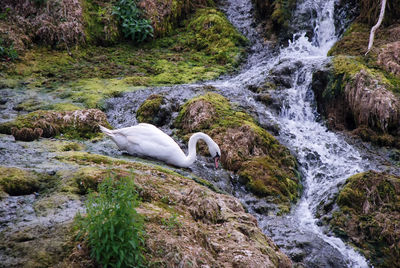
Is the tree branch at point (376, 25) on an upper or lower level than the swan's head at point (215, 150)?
upper

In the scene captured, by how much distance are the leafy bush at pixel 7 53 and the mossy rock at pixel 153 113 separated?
17.7 ft

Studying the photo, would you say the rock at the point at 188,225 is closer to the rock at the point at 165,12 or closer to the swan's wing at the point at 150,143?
the swan's wing at the point at 150,143

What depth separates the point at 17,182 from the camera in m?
4.19

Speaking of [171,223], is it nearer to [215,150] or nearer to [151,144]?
[151,144]

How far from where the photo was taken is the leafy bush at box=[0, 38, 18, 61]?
11708 mm

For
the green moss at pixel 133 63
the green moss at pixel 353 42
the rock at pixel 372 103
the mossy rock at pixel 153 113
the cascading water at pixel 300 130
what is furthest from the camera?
the green moss at pixel 353 42

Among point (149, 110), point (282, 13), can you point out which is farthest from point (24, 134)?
point (282, 13)

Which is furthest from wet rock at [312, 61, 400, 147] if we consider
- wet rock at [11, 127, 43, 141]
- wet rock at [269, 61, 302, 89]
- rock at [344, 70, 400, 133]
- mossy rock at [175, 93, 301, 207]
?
wet rock at [11, 127, 43, 141]

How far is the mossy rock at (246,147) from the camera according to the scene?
7.29m

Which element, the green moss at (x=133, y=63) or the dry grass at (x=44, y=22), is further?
the dry grass at (x=44, y=22)

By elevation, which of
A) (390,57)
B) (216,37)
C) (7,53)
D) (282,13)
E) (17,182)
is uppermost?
(282,13)

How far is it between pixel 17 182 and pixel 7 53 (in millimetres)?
9307

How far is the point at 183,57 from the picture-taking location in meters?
14.1

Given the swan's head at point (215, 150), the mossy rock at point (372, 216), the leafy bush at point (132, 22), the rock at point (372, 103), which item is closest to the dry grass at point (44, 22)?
the leafy bush at point (132, 22)
